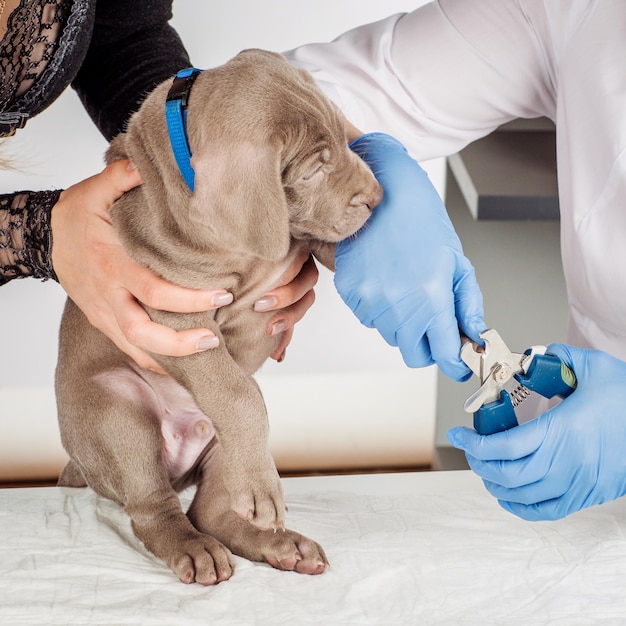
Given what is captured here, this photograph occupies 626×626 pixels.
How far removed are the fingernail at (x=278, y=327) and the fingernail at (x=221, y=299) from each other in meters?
0.18

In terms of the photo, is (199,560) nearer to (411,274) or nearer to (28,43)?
(411,274)

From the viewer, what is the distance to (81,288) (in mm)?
1382

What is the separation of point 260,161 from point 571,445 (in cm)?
60

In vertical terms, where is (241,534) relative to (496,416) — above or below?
below

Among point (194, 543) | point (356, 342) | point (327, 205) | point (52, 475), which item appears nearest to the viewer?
point (327, 205)

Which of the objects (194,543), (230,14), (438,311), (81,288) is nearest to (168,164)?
(81,288)

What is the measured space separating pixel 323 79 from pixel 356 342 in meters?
0.99

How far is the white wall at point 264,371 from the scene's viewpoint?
2076mm

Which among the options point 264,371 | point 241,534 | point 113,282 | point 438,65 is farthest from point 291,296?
point 264,371

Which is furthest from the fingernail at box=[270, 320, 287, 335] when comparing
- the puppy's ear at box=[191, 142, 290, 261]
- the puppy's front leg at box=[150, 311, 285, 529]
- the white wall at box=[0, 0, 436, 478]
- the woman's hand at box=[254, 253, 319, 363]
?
the white wall at box=[0, 0, 436, 478]

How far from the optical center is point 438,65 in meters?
1.59

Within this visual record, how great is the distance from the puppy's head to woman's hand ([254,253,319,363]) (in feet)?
0.54

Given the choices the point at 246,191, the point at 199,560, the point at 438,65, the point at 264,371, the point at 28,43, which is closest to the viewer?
the point at 246,191

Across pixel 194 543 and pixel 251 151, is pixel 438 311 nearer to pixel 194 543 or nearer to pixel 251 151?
pixel 251 151
